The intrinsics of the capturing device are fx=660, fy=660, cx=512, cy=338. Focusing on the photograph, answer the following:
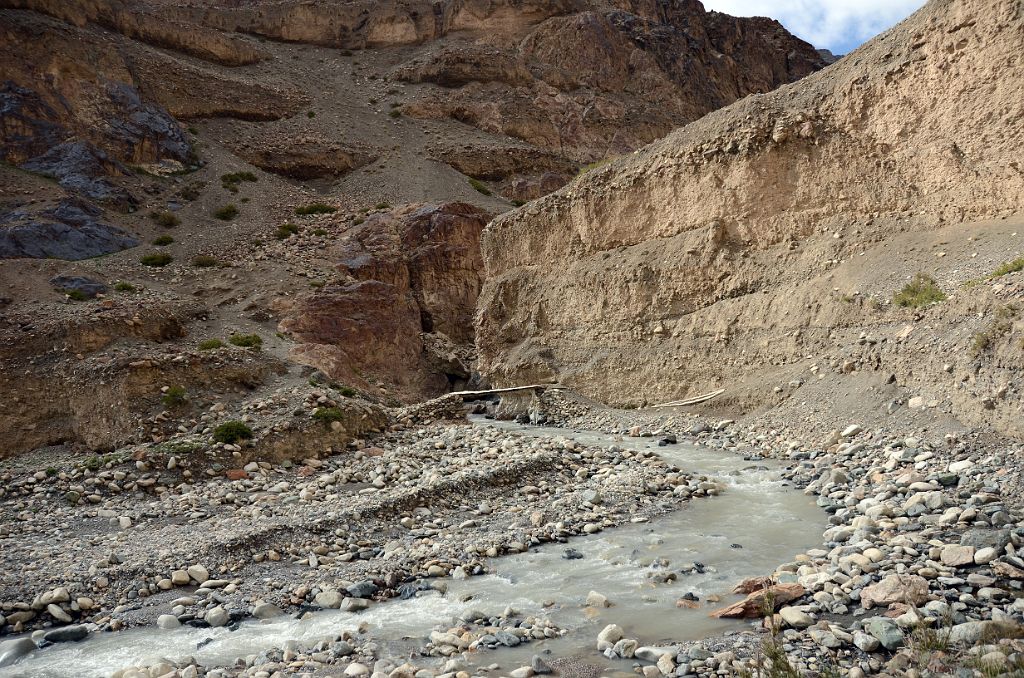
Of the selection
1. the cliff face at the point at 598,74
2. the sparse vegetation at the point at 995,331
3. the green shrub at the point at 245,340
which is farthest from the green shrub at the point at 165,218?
the sparse vegetation at the point at 995,331

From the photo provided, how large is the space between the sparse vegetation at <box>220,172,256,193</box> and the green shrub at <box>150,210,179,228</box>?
18.5 ft

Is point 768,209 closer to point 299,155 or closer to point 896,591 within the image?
point 896,591

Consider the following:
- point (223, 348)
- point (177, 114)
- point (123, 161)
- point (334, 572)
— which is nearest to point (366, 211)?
point (123, 161)

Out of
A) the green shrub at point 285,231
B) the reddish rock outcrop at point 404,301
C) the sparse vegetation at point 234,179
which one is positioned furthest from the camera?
the sparse vegetation at point 234,179

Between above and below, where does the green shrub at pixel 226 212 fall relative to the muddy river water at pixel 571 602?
above

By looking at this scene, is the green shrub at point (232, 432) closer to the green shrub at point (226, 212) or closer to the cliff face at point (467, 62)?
the green shrub at point (226, 212)

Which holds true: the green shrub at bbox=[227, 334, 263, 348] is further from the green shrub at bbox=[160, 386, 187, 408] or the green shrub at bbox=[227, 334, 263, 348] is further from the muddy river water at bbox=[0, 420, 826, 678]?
the muddy river water at bbox=[0, 420, 826, 678]

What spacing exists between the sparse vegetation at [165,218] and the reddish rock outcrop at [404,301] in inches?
380

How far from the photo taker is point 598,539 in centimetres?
904

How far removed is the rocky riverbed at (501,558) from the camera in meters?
5.25

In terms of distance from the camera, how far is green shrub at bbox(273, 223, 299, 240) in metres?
38.5

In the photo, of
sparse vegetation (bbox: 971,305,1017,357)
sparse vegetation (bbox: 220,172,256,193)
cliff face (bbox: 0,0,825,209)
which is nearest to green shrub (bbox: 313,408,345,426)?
sparse vegetation (bbox: 971,305,1017,357)

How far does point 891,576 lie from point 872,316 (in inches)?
412

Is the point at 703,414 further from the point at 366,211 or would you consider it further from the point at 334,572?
the point at 366,211
